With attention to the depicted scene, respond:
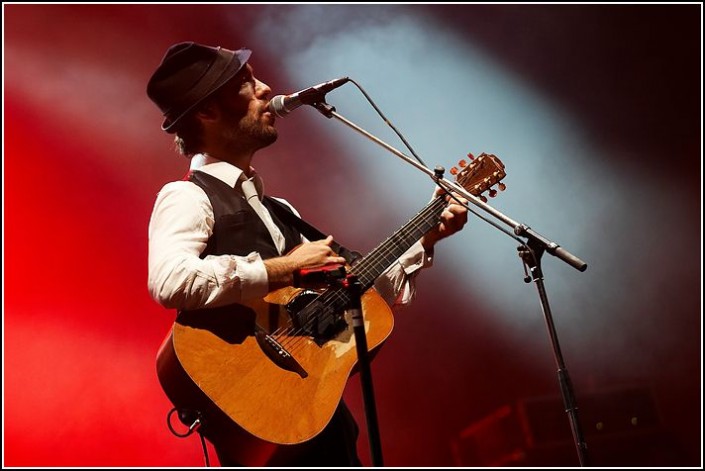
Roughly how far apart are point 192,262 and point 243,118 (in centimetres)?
70

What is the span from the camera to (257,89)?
7.88 ft

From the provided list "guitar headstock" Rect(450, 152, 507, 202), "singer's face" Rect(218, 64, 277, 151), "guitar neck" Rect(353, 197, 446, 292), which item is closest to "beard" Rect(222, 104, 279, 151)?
"singer's face" Rect(218, 64, 277, 151)

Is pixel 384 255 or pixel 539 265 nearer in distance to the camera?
pixel 539 265

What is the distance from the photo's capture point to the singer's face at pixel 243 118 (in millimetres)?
2328

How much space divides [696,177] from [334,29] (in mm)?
2981

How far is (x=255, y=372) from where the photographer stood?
182cm

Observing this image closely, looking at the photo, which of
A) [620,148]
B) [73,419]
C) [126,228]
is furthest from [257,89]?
[620,148]

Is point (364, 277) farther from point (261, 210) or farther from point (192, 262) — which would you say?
point (192, 262)

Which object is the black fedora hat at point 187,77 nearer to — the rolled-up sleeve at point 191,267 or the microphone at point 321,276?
the rolled-up sleeve at point 191,267

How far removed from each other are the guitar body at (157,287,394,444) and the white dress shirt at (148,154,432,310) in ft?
0.25

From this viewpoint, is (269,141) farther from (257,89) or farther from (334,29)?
(334,29)

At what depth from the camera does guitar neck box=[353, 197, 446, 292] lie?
2.14 meters

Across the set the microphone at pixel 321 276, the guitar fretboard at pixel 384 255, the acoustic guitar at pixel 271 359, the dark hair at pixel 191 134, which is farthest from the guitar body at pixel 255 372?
the dark hair at pixel 191 134

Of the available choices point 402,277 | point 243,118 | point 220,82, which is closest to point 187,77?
point 220,82
